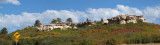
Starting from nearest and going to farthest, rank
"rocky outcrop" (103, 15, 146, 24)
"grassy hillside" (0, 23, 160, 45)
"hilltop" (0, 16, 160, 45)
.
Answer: "grassy hillside" (0, 23, 160, 45) → "hilltop" (0, 16, 160, 45) → "rocky outcrop" (103, 15, 146, 24)

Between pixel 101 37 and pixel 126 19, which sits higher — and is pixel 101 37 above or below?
below

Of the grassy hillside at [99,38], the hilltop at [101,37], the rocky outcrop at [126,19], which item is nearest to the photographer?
the grassy hillside at [99,38]

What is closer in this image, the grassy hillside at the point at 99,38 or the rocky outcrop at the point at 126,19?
the grassy hillside at the point at 99,38

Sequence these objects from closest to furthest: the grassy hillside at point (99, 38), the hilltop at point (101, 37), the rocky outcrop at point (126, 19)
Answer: the grassy hillside at point (99, 38), the hilltop at point (101, 37), the rocky outcrop at point (126, 19)

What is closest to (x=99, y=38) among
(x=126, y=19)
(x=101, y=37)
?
(x=101, y=37)

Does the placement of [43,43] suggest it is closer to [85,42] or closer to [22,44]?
[22,44]

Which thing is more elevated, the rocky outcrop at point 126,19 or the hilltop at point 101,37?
the rocky outcrop at point 126,19

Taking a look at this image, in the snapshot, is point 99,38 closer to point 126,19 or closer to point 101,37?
point 101,37

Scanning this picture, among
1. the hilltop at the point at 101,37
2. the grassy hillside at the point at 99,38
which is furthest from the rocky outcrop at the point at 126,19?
the grassy hillside at the point at 99,38

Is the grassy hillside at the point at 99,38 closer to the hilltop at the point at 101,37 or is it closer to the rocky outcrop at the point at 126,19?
the hilltop at the point at 101,37

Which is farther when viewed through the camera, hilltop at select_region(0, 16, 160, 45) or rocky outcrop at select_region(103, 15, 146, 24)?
rocky outcrop at select_region(103, 15, 146, 24)

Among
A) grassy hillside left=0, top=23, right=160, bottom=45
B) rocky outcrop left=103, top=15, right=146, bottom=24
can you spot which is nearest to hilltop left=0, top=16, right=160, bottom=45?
grassy hillside left=0, top=23, right=160, bottom=45

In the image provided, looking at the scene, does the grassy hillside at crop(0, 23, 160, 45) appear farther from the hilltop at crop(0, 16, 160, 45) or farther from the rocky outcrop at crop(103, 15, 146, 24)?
the rocky outcrop at crop(103, 15, 146, 24)

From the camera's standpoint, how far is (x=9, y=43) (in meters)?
25.7
